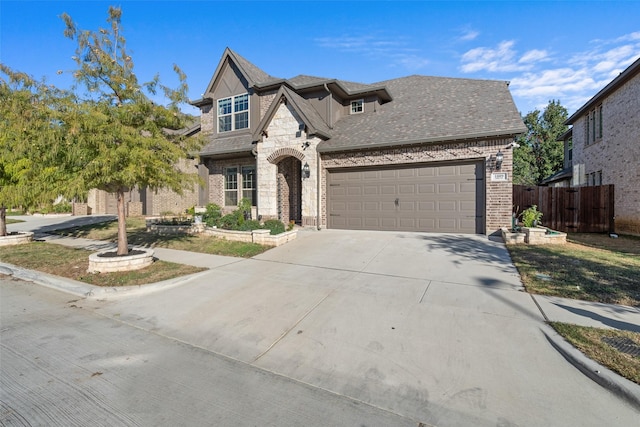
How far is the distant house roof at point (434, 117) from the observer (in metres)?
10.8

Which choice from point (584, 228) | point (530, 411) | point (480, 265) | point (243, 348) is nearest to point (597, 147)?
point (584, 228)

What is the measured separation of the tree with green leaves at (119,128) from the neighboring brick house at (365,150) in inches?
57.4

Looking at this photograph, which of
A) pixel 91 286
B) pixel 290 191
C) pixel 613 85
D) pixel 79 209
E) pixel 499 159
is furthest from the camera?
pixel 79 209

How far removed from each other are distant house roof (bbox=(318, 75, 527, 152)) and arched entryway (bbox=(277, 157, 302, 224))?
2347 millimetres

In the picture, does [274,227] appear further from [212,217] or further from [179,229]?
[179,229]

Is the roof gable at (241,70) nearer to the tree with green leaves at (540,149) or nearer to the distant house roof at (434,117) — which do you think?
the distant house roof at (434,117)

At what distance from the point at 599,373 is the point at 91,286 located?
25.9 feet

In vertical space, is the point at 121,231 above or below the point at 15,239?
above

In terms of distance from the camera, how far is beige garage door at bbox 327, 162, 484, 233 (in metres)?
10.9

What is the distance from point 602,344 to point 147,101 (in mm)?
9024

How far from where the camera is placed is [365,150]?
12195 mm

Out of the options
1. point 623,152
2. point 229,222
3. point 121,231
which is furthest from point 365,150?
point 623,152

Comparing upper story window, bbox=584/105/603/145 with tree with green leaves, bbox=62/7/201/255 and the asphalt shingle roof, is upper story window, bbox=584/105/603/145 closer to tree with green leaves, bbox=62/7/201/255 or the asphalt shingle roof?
the asphalt shingle roof

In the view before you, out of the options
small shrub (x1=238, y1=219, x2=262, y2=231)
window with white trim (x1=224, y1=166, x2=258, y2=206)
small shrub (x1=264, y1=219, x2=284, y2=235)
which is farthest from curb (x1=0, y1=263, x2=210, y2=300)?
window with white trim (x1=224, y1=166, x2=258, y2=206)
